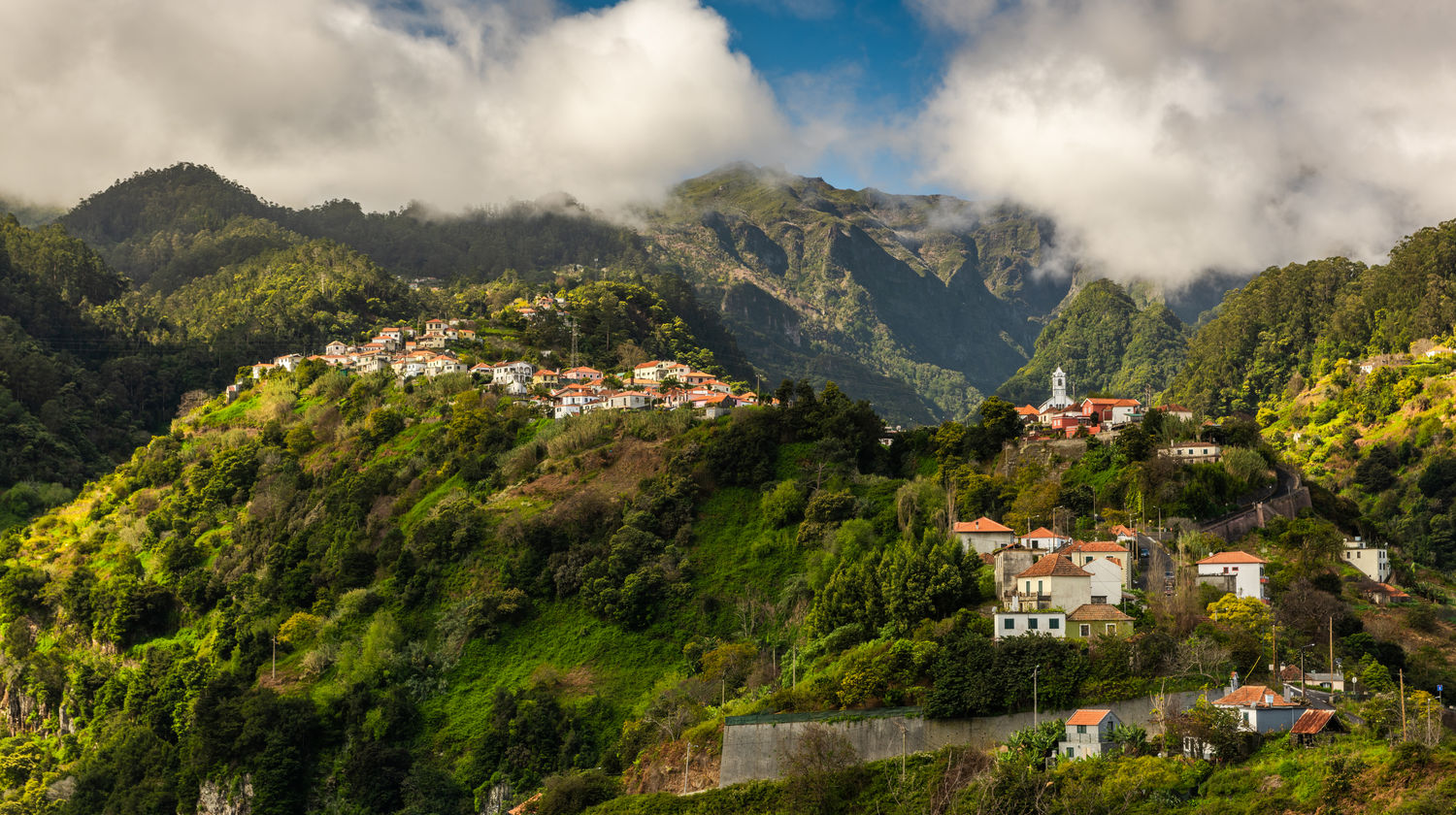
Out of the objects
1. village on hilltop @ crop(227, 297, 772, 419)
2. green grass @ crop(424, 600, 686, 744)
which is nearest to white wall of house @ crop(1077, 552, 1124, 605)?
green grass @ crop(424, 600, 686, 744)

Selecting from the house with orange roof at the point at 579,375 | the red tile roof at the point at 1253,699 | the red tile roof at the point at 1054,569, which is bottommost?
the red tile roof at the point at 1253,699

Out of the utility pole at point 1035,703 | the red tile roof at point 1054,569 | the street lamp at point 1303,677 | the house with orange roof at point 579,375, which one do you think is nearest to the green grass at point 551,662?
the red tile roof at point 1054,569

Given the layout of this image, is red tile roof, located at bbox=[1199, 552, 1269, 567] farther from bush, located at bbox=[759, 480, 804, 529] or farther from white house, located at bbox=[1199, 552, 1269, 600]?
bush, located at bbox=[759, 480, 804, 529]

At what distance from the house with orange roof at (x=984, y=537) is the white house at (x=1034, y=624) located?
9.00m

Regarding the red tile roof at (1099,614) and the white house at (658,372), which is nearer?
the red tile roof at (1099,614)

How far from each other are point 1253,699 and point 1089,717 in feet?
15.0

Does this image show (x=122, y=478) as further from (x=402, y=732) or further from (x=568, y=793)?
(x=568, y=793)

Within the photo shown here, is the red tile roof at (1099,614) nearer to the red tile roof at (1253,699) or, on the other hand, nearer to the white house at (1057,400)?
the red tile roof at (1253,699)

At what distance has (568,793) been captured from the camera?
46.2 m

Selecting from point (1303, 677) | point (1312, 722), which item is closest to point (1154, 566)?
point (1303, 677)

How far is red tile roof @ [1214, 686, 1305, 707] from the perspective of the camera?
1517 inches

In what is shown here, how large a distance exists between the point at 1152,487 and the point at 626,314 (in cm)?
6347

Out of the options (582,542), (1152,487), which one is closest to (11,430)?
(582,542)

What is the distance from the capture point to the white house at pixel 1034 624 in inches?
1781
